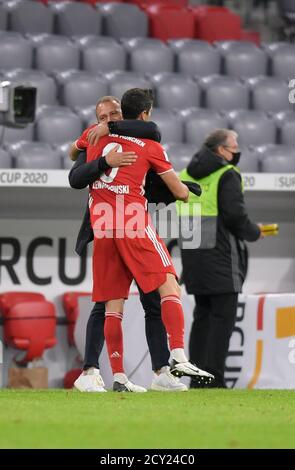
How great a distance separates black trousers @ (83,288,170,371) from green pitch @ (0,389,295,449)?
29 cm

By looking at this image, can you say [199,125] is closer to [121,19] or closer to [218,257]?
[121,19]

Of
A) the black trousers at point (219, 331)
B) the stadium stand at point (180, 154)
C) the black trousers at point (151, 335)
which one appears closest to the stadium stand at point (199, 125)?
the stadium stand at point (180, 154)

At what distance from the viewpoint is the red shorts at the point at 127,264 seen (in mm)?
6715

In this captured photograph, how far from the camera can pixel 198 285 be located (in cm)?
824

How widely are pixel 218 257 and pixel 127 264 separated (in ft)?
5.40

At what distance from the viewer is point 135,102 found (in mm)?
6762

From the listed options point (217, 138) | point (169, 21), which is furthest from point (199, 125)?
point (217, 138)

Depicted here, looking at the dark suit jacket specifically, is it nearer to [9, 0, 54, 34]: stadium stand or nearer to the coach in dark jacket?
the coach in dark jacket

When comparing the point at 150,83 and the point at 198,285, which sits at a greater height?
the point at 150,83

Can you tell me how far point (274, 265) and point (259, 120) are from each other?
142 cm

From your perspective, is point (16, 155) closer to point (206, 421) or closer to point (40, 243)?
point (40, 243)

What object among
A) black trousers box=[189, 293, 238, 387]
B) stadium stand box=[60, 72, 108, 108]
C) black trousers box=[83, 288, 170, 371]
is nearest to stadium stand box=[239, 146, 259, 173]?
stadium stand box=[60, 72, 108, 108]

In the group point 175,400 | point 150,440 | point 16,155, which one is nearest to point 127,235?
point 175,400

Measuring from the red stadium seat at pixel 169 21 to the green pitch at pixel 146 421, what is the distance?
709cm
